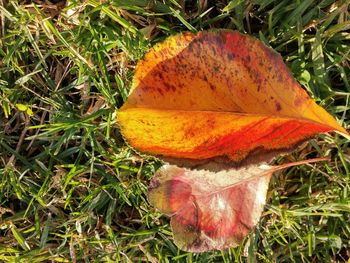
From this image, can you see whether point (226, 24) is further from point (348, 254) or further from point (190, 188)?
point (348, 254)

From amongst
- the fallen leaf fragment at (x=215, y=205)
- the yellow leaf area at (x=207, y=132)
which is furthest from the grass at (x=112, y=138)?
the yellow leaf area at (x=207, y=132)

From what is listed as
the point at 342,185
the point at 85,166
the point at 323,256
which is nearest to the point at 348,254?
the point at 323,256

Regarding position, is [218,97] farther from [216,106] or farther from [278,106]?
[278,106]

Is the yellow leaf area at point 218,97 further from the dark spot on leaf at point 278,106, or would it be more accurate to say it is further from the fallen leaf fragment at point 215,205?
the fallen leaf fragment at point 215,205

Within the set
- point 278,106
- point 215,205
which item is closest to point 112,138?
point 215,205

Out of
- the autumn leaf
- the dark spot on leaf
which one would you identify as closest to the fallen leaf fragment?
the autumn leaf

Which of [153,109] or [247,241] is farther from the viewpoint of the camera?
[247,241]
